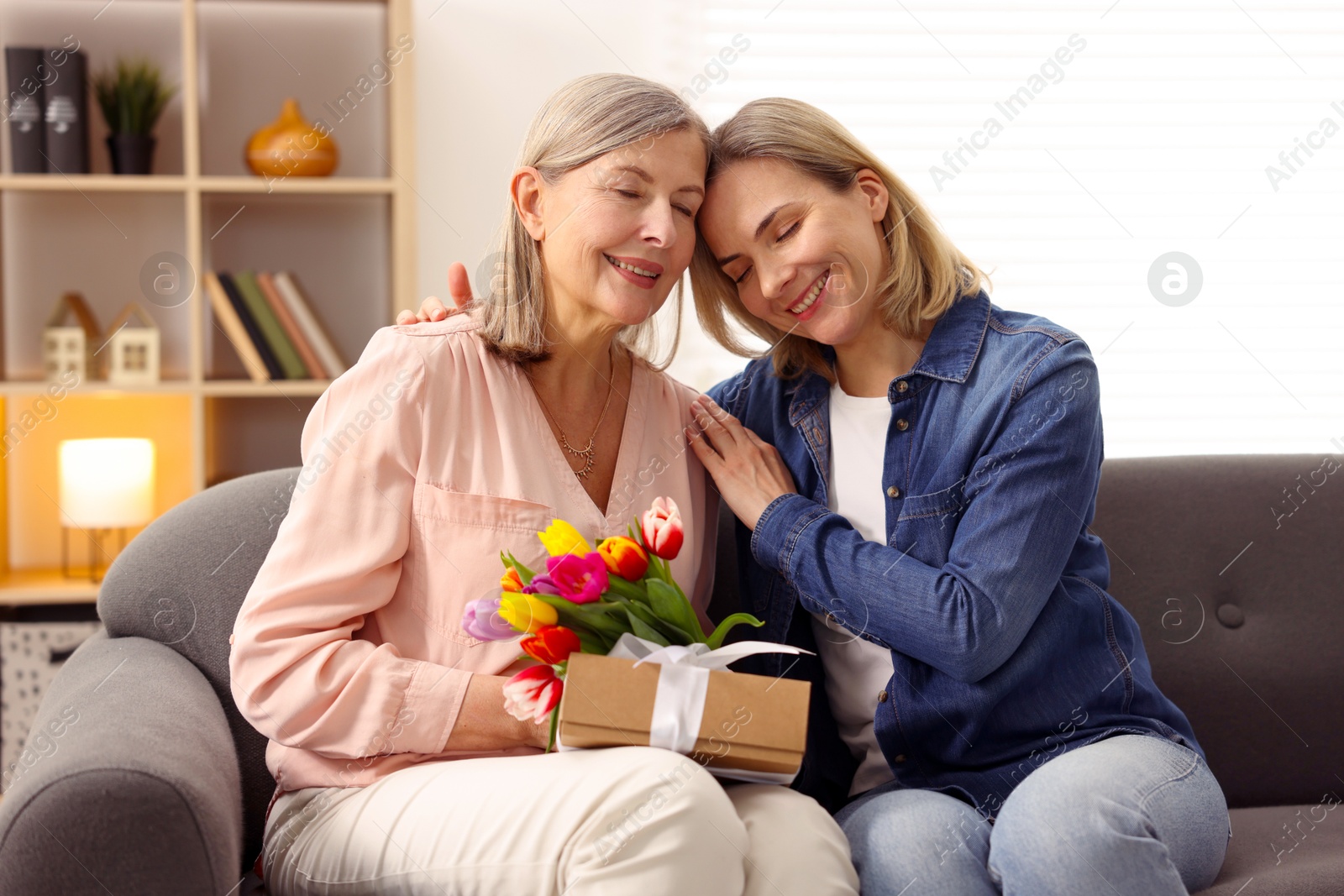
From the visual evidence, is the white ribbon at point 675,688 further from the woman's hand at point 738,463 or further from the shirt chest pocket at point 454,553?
the woman's hand at point 738,463

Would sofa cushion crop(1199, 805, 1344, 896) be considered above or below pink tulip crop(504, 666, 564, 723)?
below

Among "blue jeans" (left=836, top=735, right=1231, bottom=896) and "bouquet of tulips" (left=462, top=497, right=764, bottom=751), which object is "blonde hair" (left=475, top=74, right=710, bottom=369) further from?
"blue jeans" (left=836, top=735, right=1231, bottom=896)

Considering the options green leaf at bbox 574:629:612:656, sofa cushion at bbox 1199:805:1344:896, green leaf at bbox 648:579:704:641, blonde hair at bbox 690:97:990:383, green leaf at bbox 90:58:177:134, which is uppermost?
green leaf at bbox 90:58:177:134

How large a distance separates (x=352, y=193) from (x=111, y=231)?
0.69 meters

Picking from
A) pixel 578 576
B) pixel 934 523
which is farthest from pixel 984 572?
pixel 578 576

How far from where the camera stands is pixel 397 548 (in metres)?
1.29

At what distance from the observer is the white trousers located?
104 cm

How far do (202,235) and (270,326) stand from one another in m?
0.30

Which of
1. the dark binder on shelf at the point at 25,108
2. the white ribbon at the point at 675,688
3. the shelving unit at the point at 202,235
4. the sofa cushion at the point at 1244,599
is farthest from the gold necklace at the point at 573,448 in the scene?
the dark binder on shelf at the point at 25,108

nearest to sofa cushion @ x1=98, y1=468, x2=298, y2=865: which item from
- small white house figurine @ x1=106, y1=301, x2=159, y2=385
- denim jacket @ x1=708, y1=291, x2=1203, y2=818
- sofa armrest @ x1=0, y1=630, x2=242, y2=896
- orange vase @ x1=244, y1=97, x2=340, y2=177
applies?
sofa armrest @ x1=0, y1=630, x2=242, y2=896

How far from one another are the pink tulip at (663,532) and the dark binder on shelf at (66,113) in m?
2.06

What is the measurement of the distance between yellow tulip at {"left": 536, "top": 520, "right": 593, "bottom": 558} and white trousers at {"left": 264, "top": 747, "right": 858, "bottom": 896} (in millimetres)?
216

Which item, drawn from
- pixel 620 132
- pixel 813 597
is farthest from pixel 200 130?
pixel 813 597

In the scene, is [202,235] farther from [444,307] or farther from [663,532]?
[663,532]
